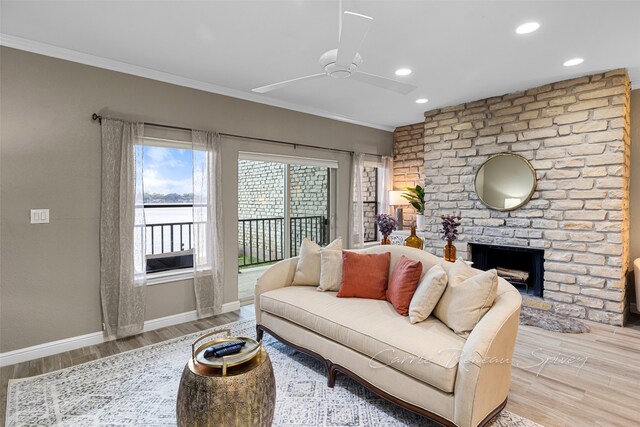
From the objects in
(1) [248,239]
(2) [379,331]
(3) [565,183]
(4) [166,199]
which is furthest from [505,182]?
(1) [248,239]

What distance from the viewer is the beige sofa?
174 cm

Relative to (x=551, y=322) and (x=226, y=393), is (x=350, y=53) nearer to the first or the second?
(x=226, y=393)

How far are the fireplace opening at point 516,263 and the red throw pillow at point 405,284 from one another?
2.49 metres

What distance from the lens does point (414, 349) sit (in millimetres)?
1952

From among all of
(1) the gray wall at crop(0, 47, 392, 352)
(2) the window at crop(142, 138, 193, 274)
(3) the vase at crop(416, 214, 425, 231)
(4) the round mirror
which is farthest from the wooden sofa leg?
(3) the vase at crop(416, 214, 425, 231)

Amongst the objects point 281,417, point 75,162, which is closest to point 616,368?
point 281,417

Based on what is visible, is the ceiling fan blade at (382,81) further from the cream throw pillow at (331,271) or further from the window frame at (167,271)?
the window frame at (167,271)

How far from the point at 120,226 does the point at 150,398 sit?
169cm

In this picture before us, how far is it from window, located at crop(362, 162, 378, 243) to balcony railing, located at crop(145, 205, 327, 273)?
94cm

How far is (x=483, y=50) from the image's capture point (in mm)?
3014

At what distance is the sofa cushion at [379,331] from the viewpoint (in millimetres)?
1852

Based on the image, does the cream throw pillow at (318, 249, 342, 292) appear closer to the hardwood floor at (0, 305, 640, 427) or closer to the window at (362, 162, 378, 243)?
the hardwood floor at (0, 305, 640, 427)

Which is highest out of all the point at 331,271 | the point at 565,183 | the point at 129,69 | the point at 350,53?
the point at 129,69

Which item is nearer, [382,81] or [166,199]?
[382,81]
